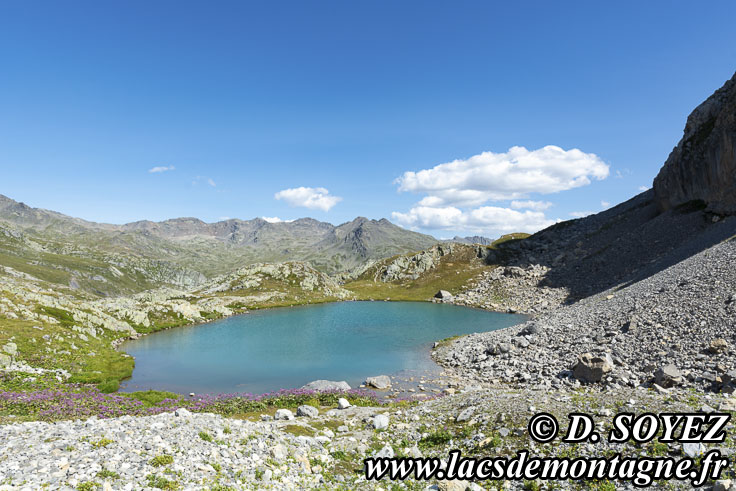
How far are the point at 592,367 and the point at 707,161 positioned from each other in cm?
9883

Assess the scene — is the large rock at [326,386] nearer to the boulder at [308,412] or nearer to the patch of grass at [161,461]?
the boulder at [308,412]

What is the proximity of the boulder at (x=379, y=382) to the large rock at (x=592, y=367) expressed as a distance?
20.1 metres

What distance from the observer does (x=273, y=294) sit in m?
142

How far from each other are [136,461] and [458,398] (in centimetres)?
2173

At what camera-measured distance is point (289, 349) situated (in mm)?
61938

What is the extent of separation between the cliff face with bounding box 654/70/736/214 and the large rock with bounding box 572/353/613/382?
78.6 m

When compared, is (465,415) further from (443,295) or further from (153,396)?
(443,295)

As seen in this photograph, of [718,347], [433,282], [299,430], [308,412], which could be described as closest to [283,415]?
[308,412]

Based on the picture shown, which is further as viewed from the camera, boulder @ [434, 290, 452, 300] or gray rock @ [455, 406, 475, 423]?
boulder @ [434, 290, 452, 300]

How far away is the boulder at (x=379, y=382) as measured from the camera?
40688 millimetres

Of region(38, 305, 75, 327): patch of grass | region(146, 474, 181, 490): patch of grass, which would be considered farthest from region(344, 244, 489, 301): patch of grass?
region(146, 474, 181, 490): patch of grass

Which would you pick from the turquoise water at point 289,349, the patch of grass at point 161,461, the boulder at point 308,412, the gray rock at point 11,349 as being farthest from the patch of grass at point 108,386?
the patch of grass at point 161,461

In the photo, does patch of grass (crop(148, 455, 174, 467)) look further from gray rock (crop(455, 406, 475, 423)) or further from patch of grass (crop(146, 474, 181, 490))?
→ gray rock (crop(455, 406, 475, 423))

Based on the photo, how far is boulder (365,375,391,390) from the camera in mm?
40688
